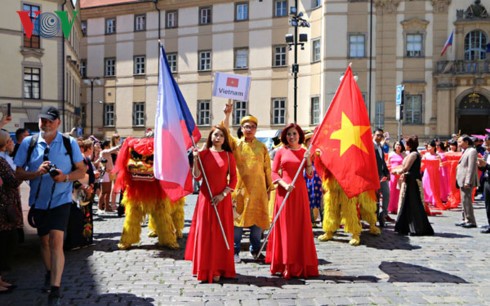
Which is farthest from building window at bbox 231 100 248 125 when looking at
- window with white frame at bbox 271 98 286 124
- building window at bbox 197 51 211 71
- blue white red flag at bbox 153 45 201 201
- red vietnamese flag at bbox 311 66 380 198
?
blue white red flag at bbox 153 45 201 201

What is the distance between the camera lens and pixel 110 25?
43844 millimetres

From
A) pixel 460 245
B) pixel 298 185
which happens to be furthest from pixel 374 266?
pixel 460 245

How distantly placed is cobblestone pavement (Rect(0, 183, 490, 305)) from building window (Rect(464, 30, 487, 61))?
26.3 m

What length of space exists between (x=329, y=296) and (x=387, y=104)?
2870 cm

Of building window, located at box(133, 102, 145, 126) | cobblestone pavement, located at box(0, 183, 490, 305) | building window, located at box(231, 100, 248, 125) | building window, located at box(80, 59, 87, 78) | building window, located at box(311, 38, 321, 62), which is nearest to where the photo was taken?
cobblestone pavement, located at box(0, 183, 490, 305)

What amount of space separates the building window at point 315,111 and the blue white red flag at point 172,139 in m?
27.2

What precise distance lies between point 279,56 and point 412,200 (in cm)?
2722

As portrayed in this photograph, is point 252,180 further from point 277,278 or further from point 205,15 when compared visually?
point 205,15

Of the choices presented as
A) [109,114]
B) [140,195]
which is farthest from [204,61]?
[140,195]

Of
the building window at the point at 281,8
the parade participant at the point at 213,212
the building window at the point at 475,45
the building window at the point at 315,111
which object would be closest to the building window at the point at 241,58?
the building window at the point at 281,8

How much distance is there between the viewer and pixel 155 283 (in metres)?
6.68

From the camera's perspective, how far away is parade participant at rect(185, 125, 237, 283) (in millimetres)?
6828

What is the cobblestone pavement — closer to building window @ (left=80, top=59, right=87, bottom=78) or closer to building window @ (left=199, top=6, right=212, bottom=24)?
building window @ (left=199, top=6, right=212, bottom=24)

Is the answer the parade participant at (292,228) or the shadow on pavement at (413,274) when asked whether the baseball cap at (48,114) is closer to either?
the parade participant at (292,228)
